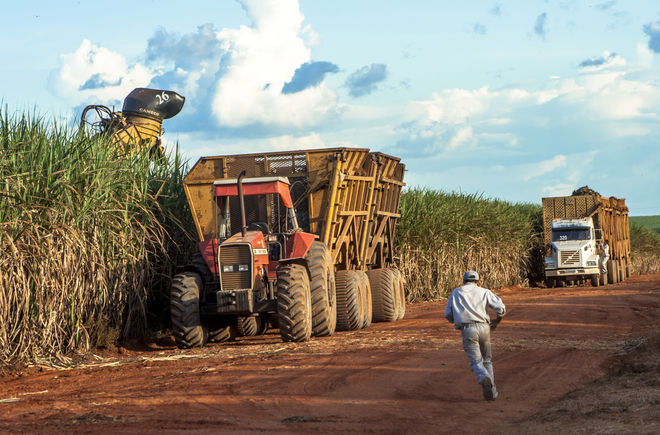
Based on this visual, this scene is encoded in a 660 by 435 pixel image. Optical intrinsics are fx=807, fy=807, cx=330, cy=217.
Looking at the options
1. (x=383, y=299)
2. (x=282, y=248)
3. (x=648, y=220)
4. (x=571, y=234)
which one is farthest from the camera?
(x=648, y=220)

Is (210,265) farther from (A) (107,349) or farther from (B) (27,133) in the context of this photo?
(B) (27,133)

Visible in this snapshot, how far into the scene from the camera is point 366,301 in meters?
16.1

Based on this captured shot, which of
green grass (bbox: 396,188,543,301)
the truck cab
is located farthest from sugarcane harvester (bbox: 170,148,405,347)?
the truck cab

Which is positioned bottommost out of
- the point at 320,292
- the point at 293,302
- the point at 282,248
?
the point at 293,302

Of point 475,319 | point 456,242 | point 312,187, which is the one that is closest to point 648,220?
point 456,242

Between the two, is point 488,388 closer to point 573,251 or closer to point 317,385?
point 317,385

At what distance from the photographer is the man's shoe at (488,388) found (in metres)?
8.06

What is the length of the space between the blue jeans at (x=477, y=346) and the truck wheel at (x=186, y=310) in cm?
533

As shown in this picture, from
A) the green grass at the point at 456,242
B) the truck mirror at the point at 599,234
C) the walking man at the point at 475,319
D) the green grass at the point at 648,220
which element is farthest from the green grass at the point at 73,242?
the green grass at the point at 648,220

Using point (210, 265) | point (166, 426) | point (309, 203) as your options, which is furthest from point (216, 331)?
point (166, 426)

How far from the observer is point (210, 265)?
13.1 metres

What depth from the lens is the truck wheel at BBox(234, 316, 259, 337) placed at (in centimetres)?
1505

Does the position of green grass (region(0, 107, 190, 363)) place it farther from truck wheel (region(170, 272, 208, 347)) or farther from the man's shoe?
the man's shoe

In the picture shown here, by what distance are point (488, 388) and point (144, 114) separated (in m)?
12.8
